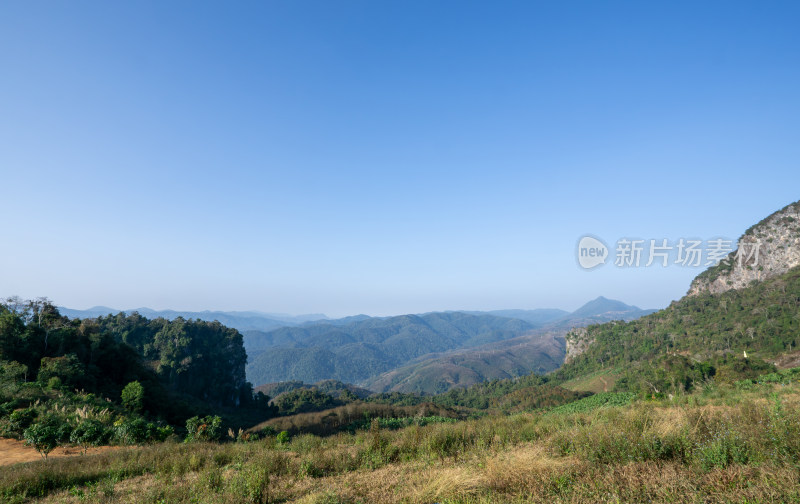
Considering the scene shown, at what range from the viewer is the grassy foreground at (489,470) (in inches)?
198

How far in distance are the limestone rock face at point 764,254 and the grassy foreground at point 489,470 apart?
129864mm

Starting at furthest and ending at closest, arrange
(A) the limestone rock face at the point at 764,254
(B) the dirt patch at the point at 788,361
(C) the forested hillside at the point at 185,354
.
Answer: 1. (A) the limestone rock face at the point at 764,254
2. (C) the forested hillside at the point at 185,354
3. (B) the dirt patch at the point at 788,361


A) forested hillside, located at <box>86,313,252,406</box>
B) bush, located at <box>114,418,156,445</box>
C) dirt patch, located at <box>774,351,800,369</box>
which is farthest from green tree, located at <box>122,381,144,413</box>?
dirt patch, located at <box>774,351,800,369</box>

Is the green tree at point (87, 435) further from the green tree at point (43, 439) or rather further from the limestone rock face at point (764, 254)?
the limestone rock face at point (764, 254)

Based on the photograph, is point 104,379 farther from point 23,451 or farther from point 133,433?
point 133,433

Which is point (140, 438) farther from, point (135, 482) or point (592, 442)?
point (592, 442)

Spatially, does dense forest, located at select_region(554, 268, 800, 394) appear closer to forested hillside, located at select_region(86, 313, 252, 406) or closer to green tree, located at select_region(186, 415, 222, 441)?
green tree, located at select_region(186, 415, 222, 441)

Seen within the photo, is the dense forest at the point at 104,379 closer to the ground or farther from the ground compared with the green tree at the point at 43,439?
closer to the ground

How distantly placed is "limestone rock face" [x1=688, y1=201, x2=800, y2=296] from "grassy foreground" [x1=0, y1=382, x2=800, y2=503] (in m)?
130

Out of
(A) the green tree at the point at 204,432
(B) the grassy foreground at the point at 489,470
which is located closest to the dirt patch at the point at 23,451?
(A) the green tree at the point at 204,432

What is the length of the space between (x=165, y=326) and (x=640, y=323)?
155480mm

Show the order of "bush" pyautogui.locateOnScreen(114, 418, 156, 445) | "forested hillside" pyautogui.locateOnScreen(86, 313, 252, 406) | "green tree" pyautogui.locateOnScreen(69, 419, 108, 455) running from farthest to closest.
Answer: "forested hillside" pyautogui.locateOnScreen(86, 313, 252, 406), "bush" pyautogui.locateOnScreen(114, 418, 156, 445), "green tree" pyautogui.locateOnScreen(69, 419, 108, 455)

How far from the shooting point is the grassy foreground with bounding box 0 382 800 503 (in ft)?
16.5

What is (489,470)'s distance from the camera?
6242 millimetres
